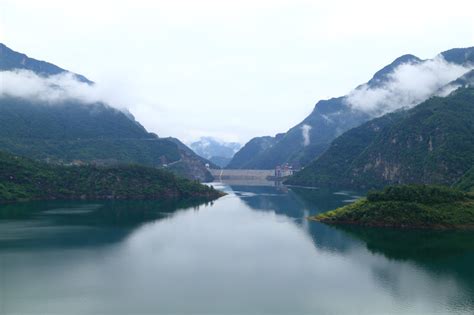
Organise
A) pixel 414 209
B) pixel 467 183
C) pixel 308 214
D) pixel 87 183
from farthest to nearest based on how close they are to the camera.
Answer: pixel 87 183 < pixel 308 214 < pixel 467 183 < pixel 414 209

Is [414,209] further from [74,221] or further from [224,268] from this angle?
[74,221]

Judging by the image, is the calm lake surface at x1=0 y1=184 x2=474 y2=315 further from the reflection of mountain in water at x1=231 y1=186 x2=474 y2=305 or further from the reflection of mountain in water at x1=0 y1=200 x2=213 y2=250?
the reflection of mountain in water at x1=0 y1=200 x2=213 y2=250

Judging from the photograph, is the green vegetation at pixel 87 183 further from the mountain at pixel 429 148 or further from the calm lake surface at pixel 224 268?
A: the mountain at pixel 429 148

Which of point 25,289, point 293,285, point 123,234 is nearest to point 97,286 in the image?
point 25,289

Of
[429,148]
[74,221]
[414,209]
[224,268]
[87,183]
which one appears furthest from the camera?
[429,148]

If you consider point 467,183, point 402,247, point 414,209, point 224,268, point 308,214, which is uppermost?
point 467,183

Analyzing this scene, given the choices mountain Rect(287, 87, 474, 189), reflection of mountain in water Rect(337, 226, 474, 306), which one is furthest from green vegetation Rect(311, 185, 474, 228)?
mountain Rect(287, 87, 474, 189)

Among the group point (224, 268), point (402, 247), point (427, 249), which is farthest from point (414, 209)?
point (224, 268)
